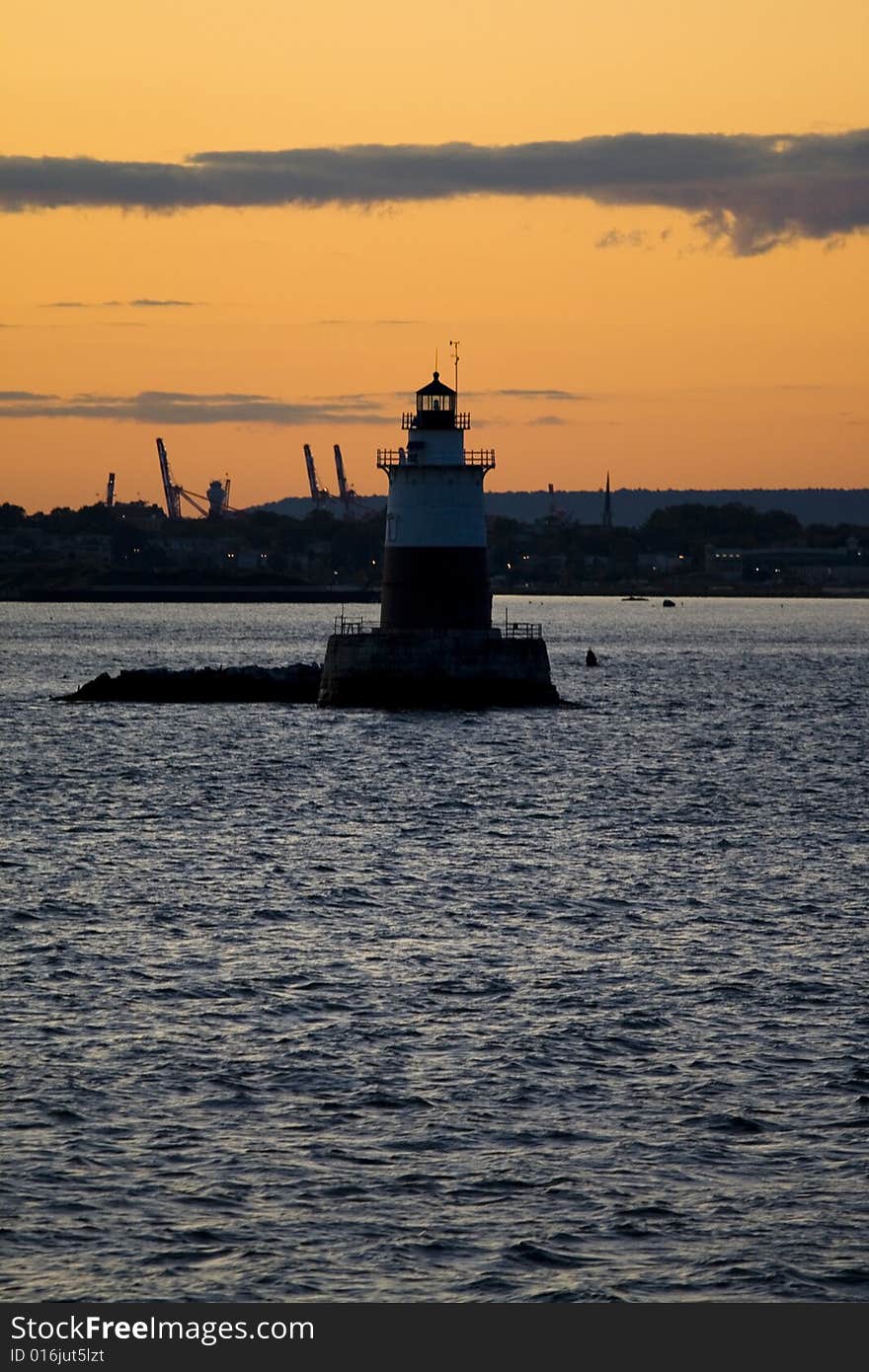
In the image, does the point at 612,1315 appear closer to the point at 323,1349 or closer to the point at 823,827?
the point at 323,1349

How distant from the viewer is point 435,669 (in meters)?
A: 68.3

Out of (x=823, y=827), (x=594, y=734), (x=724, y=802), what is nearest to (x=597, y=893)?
(x=823, y=827)

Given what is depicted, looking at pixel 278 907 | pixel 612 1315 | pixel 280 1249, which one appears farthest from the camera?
pixel 278 907

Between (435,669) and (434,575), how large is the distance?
127 inches

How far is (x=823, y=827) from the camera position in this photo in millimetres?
45875

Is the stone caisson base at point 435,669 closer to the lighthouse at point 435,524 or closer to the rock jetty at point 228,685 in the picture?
the lighthouse at point 435,524

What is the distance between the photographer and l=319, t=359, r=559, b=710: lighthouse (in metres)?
67.5

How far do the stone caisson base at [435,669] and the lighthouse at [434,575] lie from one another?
0.03 meters

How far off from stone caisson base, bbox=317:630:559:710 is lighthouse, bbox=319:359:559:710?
1.3 inches

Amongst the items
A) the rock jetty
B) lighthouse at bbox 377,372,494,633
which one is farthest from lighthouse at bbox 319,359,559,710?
the rock jetty

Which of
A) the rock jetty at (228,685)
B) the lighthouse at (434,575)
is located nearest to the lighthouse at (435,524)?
the lighthouse at (434,575)

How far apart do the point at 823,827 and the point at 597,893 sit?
12.0m

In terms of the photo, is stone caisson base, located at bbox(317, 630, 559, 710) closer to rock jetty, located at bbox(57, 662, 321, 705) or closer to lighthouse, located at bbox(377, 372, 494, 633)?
lighthouse, located at bbox(377, 372, 494, 633)

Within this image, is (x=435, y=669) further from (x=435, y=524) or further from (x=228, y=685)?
(x=228, y=685)
